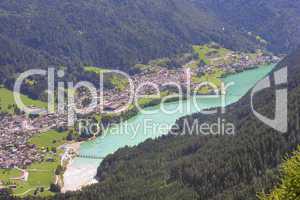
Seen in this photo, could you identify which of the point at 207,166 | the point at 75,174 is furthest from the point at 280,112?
the point at 75,174

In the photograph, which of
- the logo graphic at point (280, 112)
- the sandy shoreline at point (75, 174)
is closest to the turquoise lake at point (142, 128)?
the sandy shoreline at point (75, 174)

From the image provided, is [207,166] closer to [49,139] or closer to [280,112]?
[280,112]

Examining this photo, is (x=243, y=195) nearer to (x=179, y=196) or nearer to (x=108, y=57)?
(x=179, y=196)

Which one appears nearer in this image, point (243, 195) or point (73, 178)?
point (243, 195)

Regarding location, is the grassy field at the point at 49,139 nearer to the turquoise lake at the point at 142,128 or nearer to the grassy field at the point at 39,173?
the grassy field at the point at 39,173

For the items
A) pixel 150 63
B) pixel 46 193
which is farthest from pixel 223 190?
pixel 150 63

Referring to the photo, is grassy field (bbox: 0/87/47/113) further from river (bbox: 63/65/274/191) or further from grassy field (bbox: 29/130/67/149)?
river (bbox: 63/65/274/191)

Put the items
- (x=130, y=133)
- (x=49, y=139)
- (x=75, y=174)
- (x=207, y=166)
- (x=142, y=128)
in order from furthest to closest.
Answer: (x=142, y=128) → (x=49, y=139) → (x=130, y=133) → (x=75, y=174) → (x=207, y=166)
